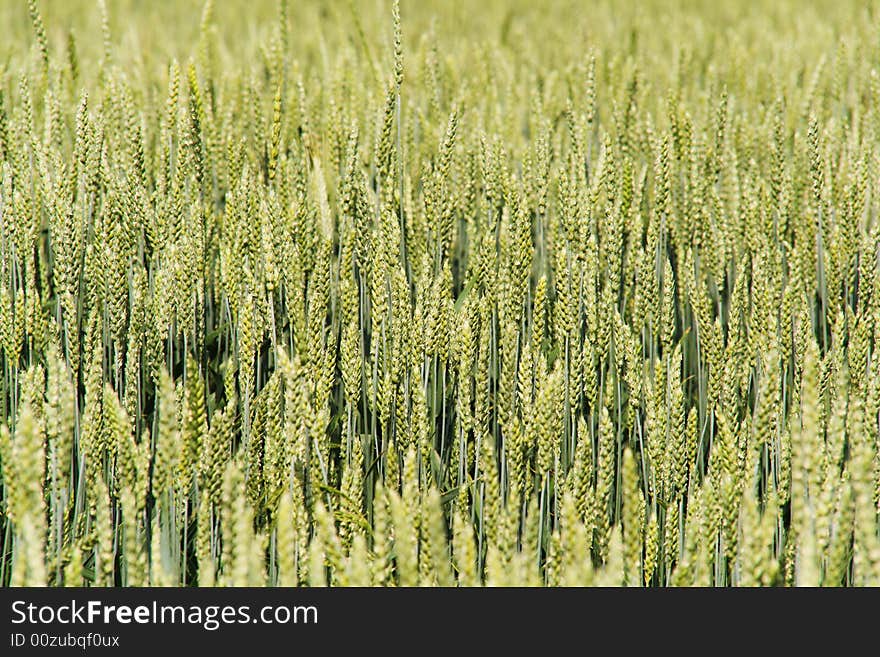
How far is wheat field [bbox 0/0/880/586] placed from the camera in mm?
1147

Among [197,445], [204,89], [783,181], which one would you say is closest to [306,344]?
[197,445]

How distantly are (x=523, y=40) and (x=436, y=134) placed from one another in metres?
1.42

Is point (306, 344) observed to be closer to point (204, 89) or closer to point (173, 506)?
point (173, 506)

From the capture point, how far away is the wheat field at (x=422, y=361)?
1147 mm

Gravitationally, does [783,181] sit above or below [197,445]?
above

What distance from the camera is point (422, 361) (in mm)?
1453

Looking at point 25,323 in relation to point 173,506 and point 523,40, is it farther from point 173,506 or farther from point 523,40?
point 523,40

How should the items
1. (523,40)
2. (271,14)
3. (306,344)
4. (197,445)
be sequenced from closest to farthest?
1. (197,445)
2. (306,344)
3. (523,40)
4. (271,14)
